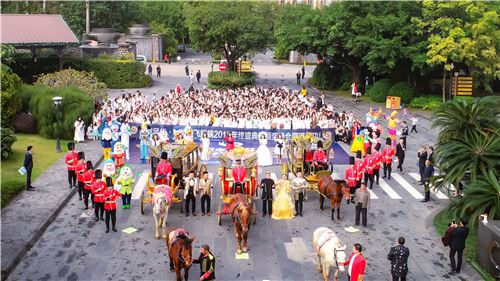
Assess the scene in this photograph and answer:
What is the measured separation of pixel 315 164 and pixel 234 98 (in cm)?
1691

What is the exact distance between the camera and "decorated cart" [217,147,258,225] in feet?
60.0

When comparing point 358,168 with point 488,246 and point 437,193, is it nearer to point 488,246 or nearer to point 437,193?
point 437,193

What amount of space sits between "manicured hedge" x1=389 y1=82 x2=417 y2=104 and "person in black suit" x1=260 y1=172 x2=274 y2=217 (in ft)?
90.8

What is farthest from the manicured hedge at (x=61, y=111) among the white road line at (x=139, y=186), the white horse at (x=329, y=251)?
the white horse at (x=329, y=251)

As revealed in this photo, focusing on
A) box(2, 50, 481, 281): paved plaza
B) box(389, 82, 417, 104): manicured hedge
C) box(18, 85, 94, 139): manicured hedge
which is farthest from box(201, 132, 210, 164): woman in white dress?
box(389, 82, 417, 104): manicured hedge

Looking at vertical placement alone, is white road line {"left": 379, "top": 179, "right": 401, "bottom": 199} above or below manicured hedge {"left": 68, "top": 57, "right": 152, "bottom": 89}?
below

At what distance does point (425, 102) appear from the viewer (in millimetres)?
42906

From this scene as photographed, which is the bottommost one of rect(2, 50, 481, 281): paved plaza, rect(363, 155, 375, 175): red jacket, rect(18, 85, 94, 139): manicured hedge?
rect(2, 50, 481, 281): paved plaza

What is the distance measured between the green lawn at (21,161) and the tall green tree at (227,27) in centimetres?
2447

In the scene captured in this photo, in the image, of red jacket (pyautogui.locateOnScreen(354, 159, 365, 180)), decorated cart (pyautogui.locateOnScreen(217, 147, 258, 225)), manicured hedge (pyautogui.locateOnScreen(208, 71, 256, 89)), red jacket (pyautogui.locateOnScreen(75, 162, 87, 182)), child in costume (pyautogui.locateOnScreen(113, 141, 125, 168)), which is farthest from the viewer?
manicured hedge (pyautogui.locateOnScreen(208, 71, 256, 89))

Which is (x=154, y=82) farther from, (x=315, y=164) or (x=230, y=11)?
(x=315, y=164)

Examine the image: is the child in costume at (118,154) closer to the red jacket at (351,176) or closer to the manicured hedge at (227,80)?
the red jacket at (351,176)

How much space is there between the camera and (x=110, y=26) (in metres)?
78.1

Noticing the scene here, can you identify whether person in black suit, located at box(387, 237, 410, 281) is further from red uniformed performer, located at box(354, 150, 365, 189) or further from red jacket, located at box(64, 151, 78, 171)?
red jacket, located at box(64, 151, 78, 171)
